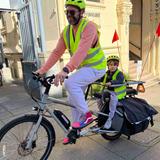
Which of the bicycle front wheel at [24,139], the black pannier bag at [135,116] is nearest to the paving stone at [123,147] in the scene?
the black pannier bag at [135,116]

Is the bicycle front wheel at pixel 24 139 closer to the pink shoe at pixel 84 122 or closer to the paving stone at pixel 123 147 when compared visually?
the pink shoe at pixel 84 122

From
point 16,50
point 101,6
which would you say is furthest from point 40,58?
point 16,50

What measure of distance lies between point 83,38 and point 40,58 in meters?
3.06

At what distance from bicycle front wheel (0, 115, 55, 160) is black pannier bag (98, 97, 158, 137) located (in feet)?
2.38

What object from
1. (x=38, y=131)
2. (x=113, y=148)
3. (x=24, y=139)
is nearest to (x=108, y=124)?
(x=113, y=148)

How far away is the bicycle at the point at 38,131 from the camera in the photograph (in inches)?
81.1

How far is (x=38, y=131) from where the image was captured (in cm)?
217

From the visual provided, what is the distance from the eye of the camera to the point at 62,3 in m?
4.88

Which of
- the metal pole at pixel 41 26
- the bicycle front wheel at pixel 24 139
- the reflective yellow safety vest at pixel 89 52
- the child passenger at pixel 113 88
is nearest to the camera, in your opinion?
the bicycle front wheel at pixel 24 139

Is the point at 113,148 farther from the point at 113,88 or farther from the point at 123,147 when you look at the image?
the point at 113,88

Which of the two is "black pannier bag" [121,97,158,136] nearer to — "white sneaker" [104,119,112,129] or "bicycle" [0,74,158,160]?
"bicycle" [0,74,158,160]

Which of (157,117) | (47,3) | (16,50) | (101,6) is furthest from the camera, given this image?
(16,50)

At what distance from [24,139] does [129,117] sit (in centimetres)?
130

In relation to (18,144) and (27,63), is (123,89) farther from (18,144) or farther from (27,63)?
(27,63)
